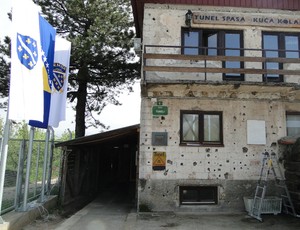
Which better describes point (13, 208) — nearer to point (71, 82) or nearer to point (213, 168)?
point (213, 168)

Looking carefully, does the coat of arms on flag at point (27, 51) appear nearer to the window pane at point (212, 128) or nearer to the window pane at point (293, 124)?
the window pane at point (212, 128)

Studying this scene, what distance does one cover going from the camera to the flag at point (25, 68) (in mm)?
7000

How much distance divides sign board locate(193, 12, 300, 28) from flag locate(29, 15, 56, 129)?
5.17 m

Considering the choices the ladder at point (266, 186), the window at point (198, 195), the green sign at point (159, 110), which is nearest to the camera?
the ladder at point (266, 186)

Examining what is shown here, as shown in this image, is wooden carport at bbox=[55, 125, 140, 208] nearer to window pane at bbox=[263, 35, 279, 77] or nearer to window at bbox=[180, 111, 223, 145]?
window at bbox=[180, 111, 223, 145]

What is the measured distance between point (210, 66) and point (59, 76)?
516cm

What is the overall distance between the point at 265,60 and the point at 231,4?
2.71 meters

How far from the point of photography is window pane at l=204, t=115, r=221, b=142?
1069 centimetres

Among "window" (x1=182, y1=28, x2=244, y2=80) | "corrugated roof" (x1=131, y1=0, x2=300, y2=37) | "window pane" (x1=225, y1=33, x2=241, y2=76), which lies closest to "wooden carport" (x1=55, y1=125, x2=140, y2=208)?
"window" (x1=182, y1=28, x2=244, y2=80)

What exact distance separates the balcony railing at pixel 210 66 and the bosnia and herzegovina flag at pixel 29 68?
3180 millimetres

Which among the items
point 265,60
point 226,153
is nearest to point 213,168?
point 226,153

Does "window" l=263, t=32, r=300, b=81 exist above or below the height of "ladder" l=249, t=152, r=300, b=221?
above

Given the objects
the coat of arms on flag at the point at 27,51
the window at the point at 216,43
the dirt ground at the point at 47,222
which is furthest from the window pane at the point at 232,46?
the dirt ground at the point at 47,222

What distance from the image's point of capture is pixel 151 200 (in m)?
10.1
